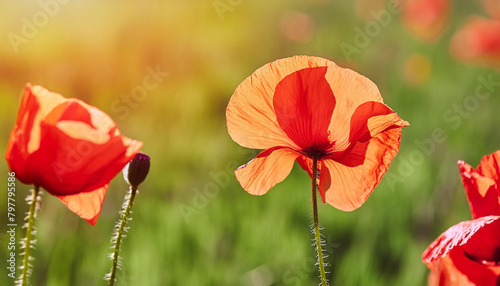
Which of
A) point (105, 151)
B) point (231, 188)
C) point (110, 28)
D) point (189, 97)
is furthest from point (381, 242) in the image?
point (110, 28)

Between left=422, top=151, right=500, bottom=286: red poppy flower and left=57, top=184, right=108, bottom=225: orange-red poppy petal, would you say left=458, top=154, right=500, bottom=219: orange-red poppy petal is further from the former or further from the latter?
left=57, top=184, right=108, bottom=225: orange-red poppy petal

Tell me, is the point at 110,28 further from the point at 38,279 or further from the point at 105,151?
the point at 105,151

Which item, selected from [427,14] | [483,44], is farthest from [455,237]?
[427,14]

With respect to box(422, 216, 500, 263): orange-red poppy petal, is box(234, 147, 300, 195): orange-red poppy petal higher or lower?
higher

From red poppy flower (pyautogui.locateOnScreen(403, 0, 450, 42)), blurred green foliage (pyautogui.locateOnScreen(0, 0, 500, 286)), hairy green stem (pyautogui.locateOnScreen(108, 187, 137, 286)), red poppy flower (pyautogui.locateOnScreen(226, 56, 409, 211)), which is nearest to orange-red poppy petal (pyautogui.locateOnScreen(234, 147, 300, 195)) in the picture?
red poppy flower (pyautogui.locateOnScreen(226, 56, 409, 211))

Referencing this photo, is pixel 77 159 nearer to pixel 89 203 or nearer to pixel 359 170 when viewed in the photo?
pixel 89 203

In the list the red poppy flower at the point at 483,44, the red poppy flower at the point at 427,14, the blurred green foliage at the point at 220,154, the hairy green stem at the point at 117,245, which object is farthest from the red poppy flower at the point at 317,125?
the red poppy flower at the point at 427,14
